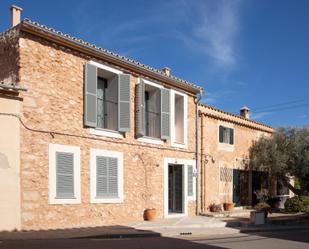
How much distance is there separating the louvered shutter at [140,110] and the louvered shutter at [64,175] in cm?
365

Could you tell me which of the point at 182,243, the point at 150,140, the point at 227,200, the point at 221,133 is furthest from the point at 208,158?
the point at 182,243

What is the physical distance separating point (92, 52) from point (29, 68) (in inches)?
115

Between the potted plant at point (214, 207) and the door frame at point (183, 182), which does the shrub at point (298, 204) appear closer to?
the potted plant at point (214, 207)

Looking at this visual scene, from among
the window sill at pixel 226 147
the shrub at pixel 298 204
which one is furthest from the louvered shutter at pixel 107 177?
the shrub at pixel 298 204

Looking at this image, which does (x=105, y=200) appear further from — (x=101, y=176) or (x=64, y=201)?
(x=64, y=201)

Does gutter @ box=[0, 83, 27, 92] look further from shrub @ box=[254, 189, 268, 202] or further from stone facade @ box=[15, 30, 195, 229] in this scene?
shrub @ box=[254, 189, 268, 202]

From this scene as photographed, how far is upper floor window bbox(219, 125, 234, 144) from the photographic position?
76.2ft

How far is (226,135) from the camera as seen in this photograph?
23.7 m

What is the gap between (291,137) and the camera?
23.9 m

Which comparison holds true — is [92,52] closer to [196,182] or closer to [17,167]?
[17,167]

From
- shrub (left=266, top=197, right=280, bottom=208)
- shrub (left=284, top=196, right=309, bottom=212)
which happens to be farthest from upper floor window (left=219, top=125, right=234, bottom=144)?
shrub (left=266, top=197, right=280, bottom=208)

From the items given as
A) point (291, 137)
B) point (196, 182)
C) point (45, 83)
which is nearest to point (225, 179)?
point (196, 182)

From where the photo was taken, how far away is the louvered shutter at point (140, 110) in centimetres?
1750

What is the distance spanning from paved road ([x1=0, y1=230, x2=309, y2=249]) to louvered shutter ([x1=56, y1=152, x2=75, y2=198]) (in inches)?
104
